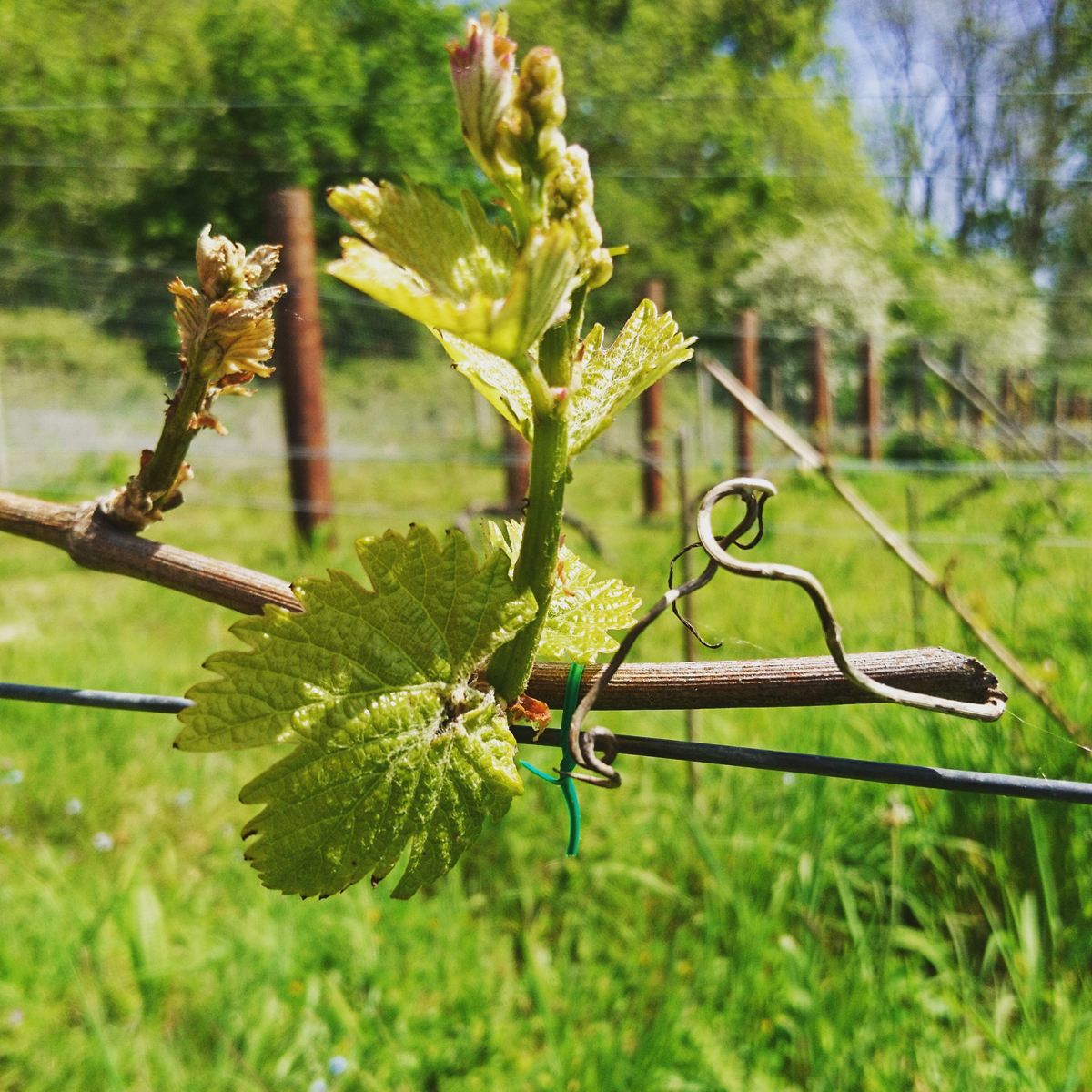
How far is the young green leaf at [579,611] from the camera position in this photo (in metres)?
0.31

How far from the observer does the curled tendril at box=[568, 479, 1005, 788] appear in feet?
0.91

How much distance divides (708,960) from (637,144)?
505 inches

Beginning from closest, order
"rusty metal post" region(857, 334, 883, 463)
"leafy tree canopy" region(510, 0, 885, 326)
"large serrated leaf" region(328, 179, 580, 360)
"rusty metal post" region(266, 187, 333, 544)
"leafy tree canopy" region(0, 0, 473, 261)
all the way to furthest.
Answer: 1. "large serrated leaf" region(328, 179, 580, 360)
2. "rusty metal post" region(266, 187, 333, 544)
3. "rusty metal post" region(857, 334, 883, 463)
4. "leafy tree canopy" region(0, 0, 473, 261)
5. "leafy tree canopy" region(510, 0, 885, 326)

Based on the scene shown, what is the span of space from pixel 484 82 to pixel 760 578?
17 centimetres

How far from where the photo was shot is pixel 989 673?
291mm

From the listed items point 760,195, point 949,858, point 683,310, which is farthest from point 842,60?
point 949,858

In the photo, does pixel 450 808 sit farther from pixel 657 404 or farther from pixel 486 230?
pixel 657 404

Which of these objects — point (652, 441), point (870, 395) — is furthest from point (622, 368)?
point (870, 395)

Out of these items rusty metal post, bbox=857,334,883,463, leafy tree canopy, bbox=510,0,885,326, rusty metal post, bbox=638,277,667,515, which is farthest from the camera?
leafy tree canopy, bbox=510,0,885,326

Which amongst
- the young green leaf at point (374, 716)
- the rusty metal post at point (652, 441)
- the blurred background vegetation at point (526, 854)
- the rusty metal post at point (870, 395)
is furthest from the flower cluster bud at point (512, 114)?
the rusty metal post at point (870, 395)

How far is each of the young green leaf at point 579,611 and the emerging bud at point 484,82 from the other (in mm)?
133

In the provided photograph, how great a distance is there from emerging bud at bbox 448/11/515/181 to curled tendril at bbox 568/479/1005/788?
0.13m

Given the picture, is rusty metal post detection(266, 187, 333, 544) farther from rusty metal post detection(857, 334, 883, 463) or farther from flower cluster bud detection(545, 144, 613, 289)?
rusty metal post detection(857, 334, 883, 463)

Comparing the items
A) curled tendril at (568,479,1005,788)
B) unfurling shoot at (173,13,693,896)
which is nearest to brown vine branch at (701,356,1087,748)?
curled tendril at (568,479,1005,788)
